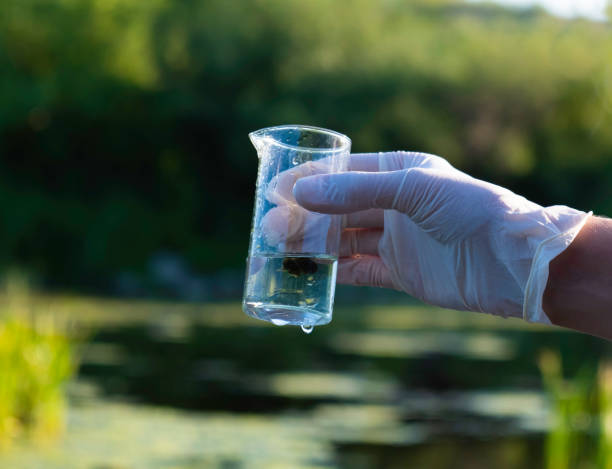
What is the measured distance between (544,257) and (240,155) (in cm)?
2321

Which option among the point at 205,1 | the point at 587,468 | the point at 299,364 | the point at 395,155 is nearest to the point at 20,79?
the point at 205,1

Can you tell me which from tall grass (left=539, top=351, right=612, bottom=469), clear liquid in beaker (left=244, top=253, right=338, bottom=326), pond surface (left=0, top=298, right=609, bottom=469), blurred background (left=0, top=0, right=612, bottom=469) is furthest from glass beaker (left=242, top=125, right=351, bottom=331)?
blurred background (left=0, top=0, right=612, bottom=469)

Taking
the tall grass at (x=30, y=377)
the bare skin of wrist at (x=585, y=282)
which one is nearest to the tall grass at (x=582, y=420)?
the bare skin of wrist at (x=585, y=282)

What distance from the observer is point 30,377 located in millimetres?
5543

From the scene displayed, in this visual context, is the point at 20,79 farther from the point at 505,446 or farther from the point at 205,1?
the point at 505,446

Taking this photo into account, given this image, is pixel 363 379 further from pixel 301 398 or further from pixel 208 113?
pixel 208 113

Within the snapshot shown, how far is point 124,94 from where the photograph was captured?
25219 mm

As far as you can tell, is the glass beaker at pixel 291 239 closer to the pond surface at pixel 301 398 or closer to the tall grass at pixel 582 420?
the tall grass at pixel 582 420

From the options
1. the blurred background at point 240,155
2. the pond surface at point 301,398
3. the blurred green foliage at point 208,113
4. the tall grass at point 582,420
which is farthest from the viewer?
the blurred green foliage at point 208,113

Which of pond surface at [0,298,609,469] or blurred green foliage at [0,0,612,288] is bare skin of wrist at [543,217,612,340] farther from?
blurred green foliage at [0,0,612,288]

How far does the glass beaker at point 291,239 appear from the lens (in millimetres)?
1623

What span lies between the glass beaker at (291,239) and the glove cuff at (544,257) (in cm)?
36

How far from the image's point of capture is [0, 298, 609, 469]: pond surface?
19.3 feet

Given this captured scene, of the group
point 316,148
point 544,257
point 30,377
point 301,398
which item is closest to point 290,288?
point 316,148
